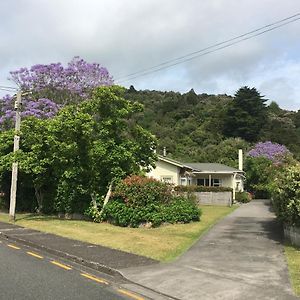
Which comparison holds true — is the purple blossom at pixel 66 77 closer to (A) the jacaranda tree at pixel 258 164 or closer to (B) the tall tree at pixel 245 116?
(A) the jacaranda tree at pixel 258 164

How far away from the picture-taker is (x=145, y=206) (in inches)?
798

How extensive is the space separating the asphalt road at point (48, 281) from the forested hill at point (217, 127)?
54072 mm

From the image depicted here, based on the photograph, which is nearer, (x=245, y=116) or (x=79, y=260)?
(x=79, y=260)

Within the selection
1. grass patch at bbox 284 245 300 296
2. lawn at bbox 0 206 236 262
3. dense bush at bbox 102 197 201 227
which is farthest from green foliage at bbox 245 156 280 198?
grass patch at bbox 284 245 300 296

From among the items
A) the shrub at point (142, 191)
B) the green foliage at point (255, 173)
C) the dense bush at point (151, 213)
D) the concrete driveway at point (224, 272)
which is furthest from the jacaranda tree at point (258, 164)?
the concrete driveway at point (224, 272)

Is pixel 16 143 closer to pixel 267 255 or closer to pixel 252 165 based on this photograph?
pixel 267 255

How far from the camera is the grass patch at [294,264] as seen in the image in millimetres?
9008

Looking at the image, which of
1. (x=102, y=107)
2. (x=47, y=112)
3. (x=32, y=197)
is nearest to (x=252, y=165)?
(x=47, y=112)

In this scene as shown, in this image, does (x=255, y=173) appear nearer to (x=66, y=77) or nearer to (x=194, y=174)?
(x=194, y=174)

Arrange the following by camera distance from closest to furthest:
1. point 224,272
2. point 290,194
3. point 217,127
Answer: point 224,272, point 290,194, point 217,127

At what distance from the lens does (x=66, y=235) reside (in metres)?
17.1

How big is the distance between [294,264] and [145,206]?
32.5 feet

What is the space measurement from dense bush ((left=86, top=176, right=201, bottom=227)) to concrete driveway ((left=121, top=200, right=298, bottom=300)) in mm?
4920

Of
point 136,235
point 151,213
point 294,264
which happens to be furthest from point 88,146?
point 294,264
